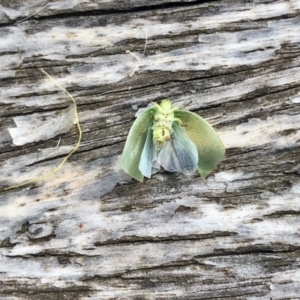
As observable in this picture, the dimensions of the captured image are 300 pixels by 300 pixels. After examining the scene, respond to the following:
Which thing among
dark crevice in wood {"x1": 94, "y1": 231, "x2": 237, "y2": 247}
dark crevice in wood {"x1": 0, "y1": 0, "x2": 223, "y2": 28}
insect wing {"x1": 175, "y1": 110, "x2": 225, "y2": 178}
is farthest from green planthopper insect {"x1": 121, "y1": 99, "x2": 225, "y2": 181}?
dark crevice in wood {"x1": 0, "y1": 0, "x2": 223, "y2": 28}

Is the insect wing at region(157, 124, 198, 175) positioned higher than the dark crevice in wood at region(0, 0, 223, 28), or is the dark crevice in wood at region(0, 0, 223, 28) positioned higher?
the dark crevice in wood at region(0, 0, 223, 28)

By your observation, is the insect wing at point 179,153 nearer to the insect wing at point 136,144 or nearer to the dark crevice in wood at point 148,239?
the insect wing at point 136,144

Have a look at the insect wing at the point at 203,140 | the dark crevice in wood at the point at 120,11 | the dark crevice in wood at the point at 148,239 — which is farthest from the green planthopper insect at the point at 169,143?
the dark crevice in wood at the point at 120,11

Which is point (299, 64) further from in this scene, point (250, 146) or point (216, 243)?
point (216, 243)

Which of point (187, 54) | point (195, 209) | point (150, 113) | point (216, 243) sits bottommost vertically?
point (216, 243)

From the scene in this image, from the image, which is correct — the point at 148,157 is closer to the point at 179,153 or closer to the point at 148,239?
the point at 179,153

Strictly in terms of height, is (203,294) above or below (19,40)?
below

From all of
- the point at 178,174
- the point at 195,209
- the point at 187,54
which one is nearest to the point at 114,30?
the point at 187,54

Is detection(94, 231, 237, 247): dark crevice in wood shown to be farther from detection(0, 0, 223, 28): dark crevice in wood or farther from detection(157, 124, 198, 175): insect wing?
detection(0, 0, 223, 28): dark crevice in wood
